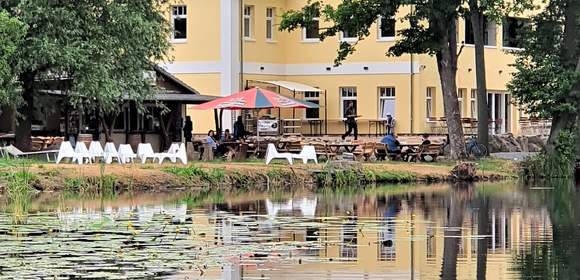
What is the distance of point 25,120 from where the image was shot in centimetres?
4525

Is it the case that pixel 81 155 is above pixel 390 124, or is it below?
below

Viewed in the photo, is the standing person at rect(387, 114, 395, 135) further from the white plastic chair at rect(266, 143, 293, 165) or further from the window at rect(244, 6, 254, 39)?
the white plastic chair at rect(266, 143, 293, 165)

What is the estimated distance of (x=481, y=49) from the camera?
5134 cm

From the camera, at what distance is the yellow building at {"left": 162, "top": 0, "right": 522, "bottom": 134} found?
62.6m

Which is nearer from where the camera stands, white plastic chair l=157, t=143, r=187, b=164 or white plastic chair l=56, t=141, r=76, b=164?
white plastic chair l=56, t=141, r=76, b=164

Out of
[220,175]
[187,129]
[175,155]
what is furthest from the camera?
[187,129]

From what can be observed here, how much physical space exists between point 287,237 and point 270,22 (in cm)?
4434

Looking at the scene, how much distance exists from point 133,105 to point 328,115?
13109 mm

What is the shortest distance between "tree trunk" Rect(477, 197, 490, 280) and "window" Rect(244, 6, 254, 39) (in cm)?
3236

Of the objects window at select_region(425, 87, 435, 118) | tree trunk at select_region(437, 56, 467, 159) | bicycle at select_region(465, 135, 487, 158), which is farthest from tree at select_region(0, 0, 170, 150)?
window at select_region(425, 87, 435, 118)

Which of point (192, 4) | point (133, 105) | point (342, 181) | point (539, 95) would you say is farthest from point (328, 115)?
point (342, 181)

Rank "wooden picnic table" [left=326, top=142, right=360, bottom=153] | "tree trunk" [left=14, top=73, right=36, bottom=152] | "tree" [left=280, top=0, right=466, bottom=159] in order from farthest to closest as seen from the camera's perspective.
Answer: "wooden picnic table" [left=326, top=142, right=360, bottom=153] → "tree" [left=280, top=0, right=466, bottom=159] → "tree trunk" [left=14, top=73, right=36, bottom=152]

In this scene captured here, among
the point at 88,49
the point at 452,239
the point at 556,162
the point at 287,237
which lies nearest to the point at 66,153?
the point at 88,49

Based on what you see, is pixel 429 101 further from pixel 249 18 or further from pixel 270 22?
pixel 249 18
